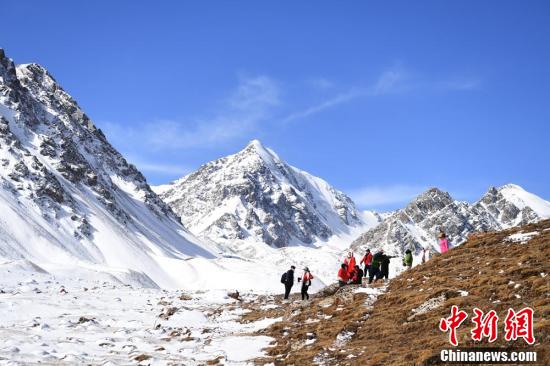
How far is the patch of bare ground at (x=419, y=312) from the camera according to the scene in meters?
17.6

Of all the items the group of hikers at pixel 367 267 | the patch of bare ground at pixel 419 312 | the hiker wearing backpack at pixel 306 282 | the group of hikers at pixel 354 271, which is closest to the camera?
the patch of bare ground at pixel 419 312

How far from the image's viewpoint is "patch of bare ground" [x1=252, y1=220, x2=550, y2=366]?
17562 mm

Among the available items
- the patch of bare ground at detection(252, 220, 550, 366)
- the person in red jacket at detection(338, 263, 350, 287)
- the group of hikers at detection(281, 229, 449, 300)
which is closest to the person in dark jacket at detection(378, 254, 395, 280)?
the group of hikers at detection(281, 229, 449, 300)

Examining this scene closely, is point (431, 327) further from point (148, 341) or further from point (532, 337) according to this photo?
point (148, 341)

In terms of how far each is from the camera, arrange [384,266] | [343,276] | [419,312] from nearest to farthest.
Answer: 1. [419,312]
2. [343,276]
3. [384,266]

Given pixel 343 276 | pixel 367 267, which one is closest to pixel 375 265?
pixel 367 267

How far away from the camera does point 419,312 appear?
2225cm

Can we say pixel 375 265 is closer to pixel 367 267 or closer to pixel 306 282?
pixel 367 267

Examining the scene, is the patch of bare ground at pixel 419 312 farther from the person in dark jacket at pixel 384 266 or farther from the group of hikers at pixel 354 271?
the person in dark jacket at pixel 384 266

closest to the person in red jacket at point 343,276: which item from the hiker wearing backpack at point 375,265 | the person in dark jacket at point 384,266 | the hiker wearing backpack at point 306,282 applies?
the hiker wearing backpack at point 375,265

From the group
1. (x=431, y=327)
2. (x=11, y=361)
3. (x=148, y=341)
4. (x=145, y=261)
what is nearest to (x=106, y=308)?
(x=148, y=341)

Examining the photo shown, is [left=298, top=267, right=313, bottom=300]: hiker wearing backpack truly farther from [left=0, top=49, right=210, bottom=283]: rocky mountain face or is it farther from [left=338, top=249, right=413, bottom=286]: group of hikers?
[left=0, top=49, right=210, bottom=283]: rocky mountain face

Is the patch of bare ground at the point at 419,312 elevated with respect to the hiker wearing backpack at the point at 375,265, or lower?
lower

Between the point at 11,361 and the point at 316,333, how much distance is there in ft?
39.2
